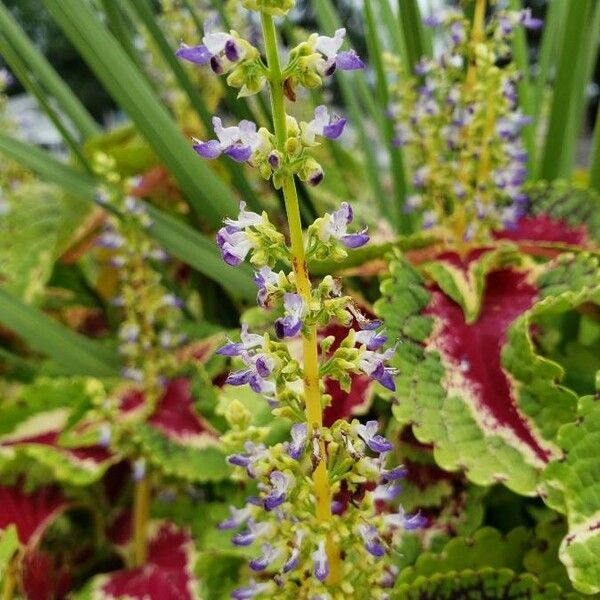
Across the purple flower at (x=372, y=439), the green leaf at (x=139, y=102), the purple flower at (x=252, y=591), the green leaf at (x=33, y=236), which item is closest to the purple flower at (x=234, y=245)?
the purple flower at (x=372, y=439)

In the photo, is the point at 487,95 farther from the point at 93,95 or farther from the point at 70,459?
the point at 93,95

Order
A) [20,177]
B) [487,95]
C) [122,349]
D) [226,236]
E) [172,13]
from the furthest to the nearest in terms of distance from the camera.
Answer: [20,177] < [172,13] < [122,349] < [487,95] < [226,236]

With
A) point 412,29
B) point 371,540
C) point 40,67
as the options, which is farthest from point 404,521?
point 40,67

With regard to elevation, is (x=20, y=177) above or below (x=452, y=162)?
above

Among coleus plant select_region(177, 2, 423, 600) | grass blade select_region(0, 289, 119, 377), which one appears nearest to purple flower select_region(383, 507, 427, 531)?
coleus plant select_region(177, 2, 423, 600)

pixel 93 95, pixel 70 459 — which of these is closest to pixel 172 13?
pixel 70 459

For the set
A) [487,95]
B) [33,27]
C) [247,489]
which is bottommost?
[247,489]

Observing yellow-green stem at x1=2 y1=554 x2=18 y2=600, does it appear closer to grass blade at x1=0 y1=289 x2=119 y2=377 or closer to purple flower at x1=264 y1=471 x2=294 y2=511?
grass blade at x1=0 y1=289 x2=119 y2=377
